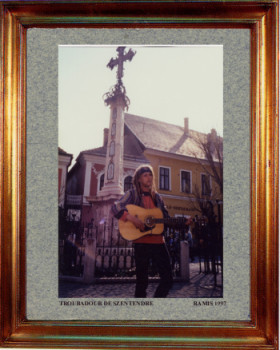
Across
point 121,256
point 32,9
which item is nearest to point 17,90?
point 32,9

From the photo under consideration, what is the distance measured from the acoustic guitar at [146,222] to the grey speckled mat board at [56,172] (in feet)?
1.19

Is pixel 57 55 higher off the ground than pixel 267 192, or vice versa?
pixel 57 55

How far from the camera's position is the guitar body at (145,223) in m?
2.21

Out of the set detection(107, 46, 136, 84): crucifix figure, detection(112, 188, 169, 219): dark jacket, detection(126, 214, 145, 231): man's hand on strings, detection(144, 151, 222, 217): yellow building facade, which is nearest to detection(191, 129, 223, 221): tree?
detection(144, 151, 222, 217): yellow building facade

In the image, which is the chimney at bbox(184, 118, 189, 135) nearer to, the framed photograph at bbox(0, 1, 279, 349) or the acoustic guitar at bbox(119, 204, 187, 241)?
the framed photograph at bbox(0, 1, 279, 349)

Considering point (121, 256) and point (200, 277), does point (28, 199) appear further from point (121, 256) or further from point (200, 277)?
point (200, 277)

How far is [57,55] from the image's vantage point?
7.19ft

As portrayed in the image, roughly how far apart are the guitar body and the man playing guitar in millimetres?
20

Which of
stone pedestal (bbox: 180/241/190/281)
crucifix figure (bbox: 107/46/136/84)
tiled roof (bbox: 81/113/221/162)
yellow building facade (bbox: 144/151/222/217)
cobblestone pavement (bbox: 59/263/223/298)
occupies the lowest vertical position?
cobblestone pavement (bbox: 59/263/223/298)

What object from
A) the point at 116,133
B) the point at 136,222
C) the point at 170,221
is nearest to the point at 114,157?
the point at 116,133

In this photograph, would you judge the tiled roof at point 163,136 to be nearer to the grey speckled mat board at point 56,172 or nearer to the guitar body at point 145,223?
the grey speckled mat board at point 56,172

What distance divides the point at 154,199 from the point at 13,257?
0.98 meters

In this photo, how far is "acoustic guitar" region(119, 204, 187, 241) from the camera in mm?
2207

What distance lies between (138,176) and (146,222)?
1.02ft
